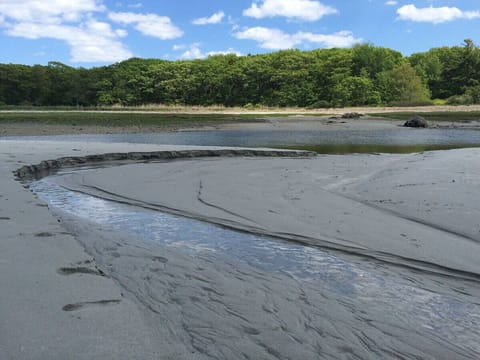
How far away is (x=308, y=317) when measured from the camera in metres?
3.37

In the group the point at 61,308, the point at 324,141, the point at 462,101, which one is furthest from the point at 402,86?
the point at 61,308

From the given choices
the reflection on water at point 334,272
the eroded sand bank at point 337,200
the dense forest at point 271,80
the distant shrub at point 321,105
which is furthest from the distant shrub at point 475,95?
the reflection on water at point 334,272

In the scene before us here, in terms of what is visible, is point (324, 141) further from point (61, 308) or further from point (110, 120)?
point (61, 308)

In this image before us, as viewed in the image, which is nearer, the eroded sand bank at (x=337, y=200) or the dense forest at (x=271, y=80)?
the eroded sand bank at (x=337, y=200)

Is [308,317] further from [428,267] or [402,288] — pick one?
[428,267]

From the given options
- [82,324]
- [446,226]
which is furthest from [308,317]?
[446,226]

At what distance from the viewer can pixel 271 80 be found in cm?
7975

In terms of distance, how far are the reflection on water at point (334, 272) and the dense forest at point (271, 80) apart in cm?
6523

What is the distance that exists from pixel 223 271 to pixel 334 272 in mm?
1065

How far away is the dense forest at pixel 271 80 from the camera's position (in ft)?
237

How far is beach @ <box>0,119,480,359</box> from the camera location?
287 centimetres

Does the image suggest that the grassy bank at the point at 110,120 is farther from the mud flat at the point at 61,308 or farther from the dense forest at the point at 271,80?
the dense forest at the point at 271,80

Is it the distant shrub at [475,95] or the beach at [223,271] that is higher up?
the distant shrub at [475,95]

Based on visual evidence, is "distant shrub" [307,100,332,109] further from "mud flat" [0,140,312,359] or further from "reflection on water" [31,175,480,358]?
"mud flat" [0,140,312,359]
